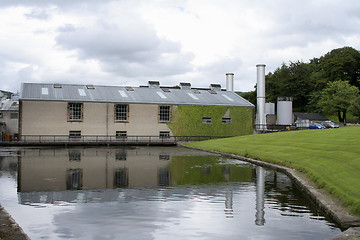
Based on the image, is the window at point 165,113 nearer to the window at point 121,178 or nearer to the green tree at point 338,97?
the window at point 121,178

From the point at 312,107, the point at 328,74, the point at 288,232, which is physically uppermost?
the point at 328,74

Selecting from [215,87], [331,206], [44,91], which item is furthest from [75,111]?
[331,206]

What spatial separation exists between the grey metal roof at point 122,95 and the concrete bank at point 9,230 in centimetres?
3851

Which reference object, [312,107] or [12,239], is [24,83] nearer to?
[12,239]

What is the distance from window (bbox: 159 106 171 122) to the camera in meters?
50.9

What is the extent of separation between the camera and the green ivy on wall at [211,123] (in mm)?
51312

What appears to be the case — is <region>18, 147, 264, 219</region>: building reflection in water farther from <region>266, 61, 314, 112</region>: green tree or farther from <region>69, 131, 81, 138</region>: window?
<region>266, 61, 314, 112</region>: green tree

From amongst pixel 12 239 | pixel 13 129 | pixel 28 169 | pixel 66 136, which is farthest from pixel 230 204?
pixel 13 129

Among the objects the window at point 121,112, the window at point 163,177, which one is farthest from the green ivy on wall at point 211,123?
the window at point 163,177

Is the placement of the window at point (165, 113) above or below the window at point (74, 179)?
above

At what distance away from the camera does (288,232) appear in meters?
8.92

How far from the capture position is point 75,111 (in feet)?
154

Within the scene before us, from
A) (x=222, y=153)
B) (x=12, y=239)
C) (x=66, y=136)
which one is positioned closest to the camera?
(x=12, y=239)

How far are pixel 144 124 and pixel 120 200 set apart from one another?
37.7 metres
